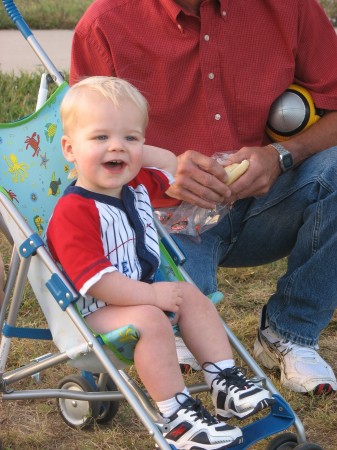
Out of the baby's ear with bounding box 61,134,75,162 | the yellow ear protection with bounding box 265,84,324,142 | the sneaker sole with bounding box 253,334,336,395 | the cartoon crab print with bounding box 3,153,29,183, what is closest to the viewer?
the baby's ear with bounding box 61,134,75,162

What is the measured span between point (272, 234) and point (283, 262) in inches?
38.6

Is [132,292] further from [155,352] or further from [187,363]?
[187,363]

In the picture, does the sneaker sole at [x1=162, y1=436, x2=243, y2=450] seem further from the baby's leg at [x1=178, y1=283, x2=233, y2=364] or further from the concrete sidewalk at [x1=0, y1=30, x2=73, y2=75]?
the concrete sidewalk at [x1=0, y1=30, x2=73, y2=75]

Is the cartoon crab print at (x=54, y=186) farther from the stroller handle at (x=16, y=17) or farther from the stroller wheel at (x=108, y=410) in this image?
the stroller wheel at (x=108, y=410)

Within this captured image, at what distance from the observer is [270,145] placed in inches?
138

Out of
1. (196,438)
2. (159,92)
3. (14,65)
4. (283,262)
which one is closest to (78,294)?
(196,438)

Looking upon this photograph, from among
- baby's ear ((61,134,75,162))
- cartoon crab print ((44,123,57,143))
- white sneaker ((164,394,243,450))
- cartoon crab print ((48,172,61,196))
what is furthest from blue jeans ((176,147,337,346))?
white sneaker ((164,394,243,450))

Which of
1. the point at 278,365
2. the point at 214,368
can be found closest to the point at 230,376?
the point at 214,368

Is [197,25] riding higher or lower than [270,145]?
higher

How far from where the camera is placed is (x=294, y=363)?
349 cm

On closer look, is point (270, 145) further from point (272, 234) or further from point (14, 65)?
point (14, 65)

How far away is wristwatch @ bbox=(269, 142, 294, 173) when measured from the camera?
348 cm

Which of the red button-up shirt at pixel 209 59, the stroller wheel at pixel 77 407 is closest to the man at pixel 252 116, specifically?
the red button-up shirt at pixel 209 59

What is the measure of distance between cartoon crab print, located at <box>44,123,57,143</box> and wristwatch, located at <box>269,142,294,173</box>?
0.86 meters
